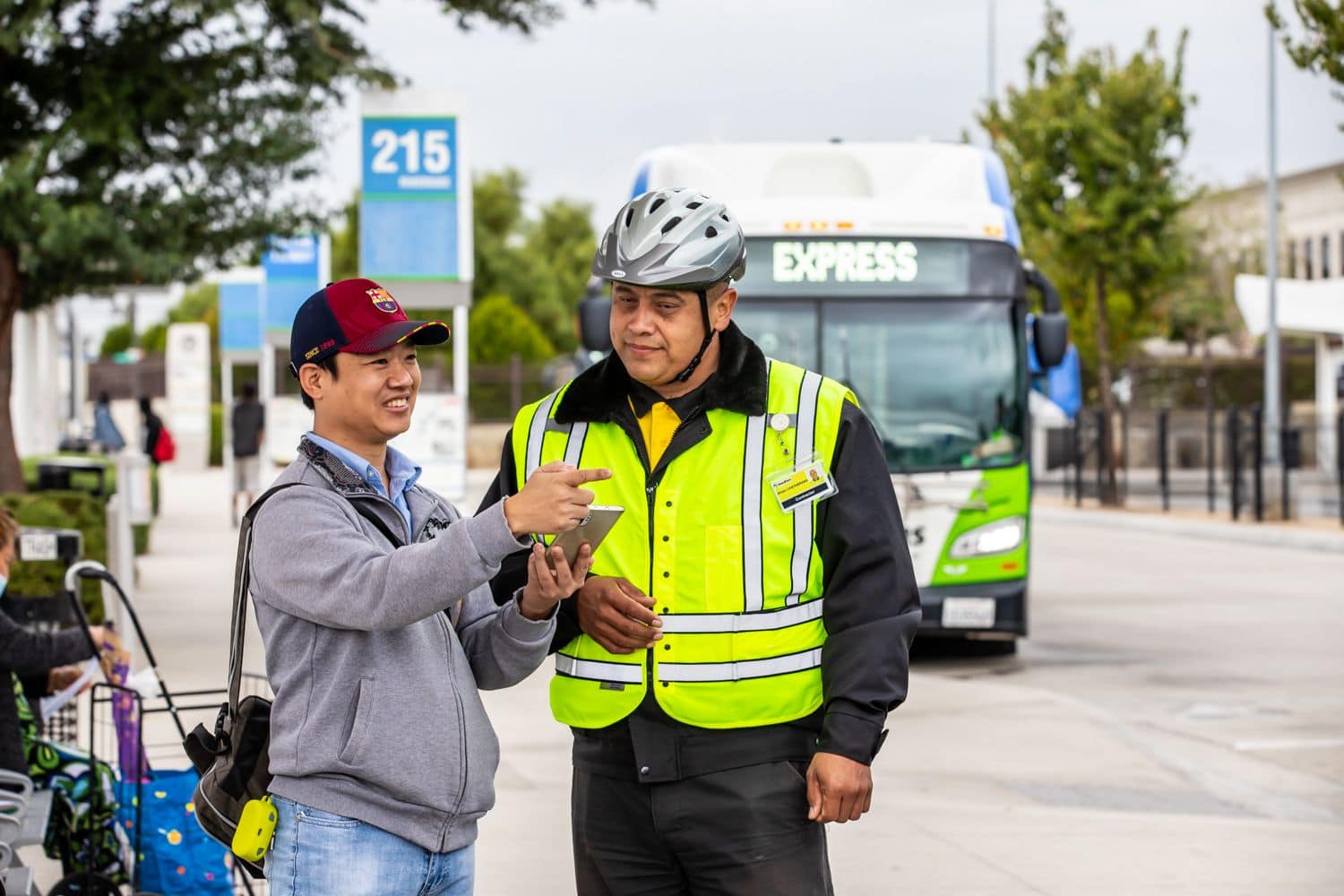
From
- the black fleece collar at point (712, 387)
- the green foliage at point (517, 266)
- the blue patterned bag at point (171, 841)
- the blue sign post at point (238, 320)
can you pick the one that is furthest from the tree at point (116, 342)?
the black fleece collar at point (712, 387)

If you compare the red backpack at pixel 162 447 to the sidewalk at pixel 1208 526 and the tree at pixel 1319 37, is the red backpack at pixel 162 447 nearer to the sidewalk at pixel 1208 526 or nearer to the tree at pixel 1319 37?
the sidewalk at pixel 1208 526

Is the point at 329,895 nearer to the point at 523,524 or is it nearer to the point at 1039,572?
the point at 523,524

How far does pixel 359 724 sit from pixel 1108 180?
31082mm

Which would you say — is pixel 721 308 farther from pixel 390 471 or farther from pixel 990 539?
pixel 990 539

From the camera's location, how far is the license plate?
12.4m

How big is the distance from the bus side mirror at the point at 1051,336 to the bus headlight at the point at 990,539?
123 cm

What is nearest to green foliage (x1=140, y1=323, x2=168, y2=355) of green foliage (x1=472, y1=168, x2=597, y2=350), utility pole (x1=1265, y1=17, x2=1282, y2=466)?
green foliage (x1=472, y1=168, x2=597, y2=350)

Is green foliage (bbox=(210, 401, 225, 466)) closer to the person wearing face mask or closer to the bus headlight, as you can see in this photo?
the bus headlight

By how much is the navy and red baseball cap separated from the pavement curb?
21555 mm

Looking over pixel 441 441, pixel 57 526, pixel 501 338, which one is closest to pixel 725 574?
pixel 57 526

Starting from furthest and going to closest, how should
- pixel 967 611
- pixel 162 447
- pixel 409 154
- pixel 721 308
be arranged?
pixel 162 447, pixel 409 154, pixel 967 611, pixel 721 308

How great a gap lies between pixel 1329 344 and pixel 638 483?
43.5m

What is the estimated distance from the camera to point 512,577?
3.72 metres

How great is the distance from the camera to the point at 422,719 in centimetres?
318
